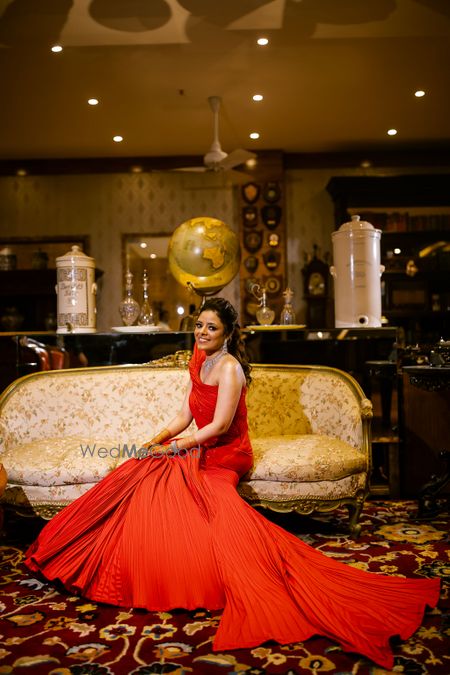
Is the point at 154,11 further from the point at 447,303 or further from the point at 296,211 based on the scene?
the point at 447,303

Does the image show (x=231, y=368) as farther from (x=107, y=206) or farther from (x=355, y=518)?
(x=107, y=206)

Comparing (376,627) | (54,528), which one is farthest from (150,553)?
(376,627)

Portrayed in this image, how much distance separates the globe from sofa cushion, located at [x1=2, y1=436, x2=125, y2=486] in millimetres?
1306

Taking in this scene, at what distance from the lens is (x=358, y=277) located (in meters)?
4.27

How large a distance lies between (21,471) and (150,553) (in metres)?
1.03

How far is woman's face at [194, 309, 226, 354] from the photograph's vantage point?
9.77ft

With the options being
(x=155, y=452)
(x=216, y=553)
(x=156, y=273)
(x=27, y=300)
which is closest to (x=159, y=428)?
(x=155, y=452)

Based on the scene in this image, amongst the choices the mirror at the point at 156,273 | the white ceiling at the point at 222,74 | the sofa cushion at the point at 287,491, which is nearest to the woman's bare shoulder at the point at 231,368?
the sofa cushion at the point at 287,491

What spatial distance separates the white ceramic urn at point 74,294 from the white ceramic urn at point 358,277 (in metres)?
1.68

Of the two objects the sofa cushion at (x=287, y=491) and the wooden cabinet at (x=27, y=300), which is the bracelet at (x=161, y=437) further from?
the wooden cabinet at (x=27, y=300)

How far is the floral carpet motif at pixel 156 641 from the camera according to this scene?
192 centimetres

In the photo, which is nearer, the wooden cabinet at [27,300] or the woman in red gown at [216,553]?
the woman in red gown at [216,553]

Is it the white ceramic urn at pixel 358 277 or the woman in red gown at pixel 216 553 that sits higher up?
the white ceramic urn at pixel 358 277

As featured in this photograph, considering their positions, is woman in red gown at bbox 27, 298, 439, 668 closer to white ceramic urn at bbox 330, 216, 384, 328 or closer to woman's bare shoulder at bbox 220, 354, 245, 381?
woman's bare shoulder at bbox 220, 354, 245, 381
